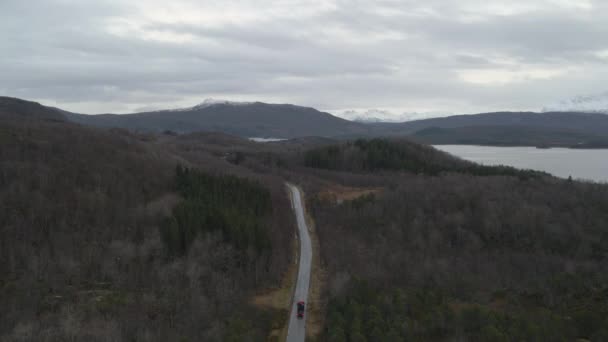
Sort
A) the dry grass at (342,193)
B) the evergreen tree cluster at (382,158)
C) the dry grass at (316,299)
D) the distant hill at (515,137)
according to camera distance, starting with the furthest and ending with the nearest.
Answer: the distant hill at (515,137) < the evergreen tree cluster at (382,158) < the dry grass at (342,193) < the dry grass at (316,299)

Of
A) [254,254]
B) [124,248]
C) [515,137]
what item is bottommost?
[254,254]

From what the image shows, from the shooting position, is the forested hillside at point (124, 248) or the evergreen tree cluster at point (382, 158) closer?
the forested hillside at point (124, 248)

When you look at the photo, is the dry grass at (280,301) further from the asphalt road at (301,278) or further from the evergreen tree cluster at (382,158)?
the evergreen tree cluster at (382,158)

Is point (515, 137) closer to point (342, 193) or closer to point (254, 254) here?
point (342, 193)

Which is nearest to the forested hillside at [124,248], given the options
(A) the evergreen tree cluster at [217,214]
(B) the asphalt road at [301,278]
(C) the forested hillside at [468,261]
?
(A) the evergreen tree cluster at [217,214]

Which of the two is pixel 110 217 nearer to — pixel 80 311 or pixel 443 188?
pixel 80 311

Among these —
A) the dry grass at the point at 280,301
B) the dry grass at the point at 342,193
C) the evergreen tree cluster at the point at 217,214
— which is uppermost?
the evergreen tree cluster at the point at 217,214

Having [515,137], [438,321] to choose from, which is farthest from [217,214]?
[515,137]

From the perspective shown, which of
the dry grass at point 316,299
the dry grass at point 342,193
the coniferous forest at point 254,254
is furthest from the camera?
the dry grass at point 342,193
